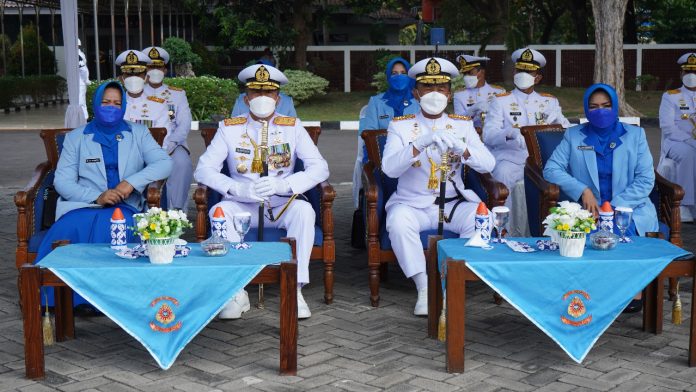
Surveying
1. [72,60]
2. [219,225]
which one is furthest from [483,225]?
[72,60]

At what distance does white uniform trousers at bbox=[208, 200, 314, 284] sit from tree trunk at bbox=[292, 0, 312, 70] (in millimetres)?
19804

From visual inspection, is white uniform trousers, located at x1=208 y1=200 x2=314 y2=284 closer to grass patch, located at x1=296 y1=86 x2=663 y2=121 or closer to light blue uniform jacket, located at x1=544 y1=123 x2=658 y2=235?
light blue uniform jacket, located at x1=544 y1=123 x2=658 y2=235

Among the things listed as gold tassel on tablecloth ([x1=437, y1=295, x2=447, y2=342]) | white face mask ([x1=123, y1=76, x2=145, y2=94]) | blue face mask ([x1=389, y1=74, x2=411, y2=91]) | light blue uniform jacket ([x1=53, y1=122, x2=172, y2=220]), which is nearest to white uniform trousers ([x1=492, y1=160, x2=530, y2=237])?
blue face mask ([x1=389, y1=74, x2=411, y2=91])

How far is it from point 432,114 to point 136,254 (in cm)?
238

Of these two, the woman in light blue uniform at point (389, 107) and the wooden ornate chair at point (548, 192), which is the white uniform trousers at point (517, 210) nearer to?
the wooden ornate chair at point (548, 192)

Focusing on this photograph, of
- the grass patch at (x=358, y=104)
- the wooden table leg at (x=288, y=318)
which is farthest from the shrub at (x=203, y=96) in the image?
the wooden table leg at (x=288, y=318)

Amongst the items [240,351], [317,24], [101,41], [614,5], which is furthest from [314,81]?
[240,351]

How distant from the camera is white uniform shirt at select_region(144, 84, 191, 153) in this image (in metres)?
9.10

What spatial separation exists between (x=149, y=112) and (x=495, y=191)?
3.65 meters

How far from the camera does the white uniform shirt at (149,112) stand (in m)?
9.00

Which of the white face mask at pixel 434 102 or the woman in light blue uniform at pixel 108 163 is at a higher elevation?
the white face mask at pixel 434 102

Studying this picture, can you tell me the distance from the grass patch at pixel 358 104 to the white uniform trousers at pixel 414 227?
49.4 ft

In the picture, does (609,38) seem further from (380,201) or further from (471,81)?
(380,201)

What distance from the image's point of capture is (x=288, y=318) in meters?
5.11
